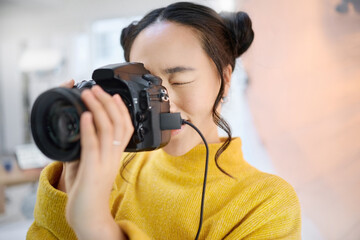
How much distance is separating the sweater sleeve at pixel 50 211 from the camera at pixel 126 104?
14 centimetres

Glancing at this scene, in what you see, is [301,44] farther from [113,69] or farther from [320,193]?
[113,69]

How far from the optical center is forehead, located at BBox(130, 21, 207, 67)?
627 mm

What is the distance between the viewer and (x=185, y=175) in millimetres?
698

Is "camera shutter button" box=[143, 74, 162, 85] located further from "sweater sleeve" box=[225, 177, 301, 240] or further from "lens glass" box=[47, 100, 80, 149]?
"sweater sleeve" box=[225, 177, 301, 240]

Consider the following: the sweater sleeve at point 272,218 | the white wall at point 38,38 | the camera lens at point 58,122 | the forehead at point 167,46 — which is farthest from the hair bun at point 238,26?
the white wall at point 38,38

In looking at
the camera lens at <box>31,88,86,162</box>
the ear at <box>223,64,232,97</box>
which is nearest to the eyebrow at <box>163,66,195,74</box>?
the ear at <box>223,64,232,97</box>

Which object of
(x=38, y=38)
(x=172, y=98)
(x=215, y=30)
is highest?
(x=215, y=30)

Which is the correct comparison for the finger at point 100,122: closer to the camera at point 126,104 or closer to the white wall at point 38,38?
the camera at point 126,104

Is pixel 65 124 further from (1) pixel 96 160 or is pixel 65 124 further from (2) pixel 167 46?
(2) pixel 167 46

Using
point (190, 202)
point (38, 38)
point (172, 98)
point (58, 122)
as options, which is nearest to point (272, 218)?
point (190, 202)

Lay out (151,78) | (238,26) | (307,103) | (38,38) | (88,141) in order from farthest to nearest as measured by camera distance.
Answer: (38,38), (307,103), (238,26), (151,78), (88,141)

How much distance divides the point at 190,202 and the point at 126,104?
0.81ft

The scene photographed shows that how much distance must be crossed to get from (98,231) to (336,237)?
0.71 metres

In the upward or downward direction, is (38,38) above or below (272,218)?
below
